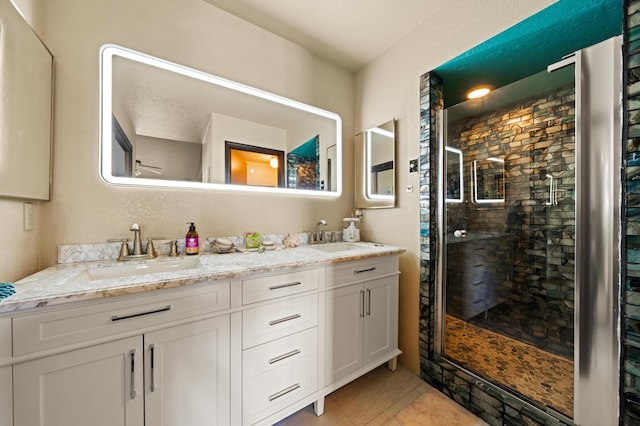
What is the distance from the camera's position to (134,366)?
0.86 meters

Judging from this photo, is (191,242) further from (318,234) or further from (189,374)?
(318,234)

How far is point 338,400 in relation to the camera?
143 centimetres

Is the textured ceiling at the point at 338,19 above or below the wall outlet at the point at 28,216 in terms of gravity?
above

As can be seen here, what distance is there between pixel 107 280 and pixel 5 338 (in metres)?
0.27

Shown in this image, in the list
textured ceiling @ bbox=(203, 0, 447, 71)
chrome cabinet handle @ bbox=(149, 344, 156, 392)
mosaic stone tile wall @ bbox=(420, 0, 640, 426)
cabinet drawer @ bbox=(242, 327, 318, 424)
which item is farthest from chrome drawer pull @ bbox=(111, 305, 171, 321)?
textured ceiling @ bbox=(203, 0, 447, 71)

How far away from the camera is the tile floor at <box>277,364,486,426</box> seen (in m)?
1.29

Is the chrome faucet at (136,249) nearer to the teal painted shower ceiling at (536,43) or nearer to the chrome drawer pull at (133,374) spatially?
the chrome drawer pull at (133,374)

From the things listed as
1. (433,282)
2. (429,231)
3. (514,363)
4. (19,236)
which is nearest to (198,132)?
(19,236)

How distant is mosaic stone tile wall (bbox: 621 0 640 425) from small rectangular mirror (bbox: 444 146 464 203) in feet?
2.83

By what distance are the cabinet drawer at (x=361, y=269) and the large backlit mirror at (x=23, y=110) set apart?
1460mm

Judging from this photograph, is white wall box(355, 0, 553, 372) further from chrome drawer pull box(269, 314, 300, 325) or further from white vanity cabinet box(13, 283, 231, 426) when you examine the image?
white vanity cabinet box(13, 283, 231, 426)

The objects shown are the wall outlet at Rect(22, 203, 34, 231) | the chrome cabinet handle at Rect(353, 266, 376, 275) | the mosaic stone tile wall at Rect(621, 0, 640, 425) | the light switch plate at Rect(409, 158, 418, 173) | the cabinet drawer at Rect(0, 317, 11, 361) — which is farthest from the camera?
the light switch plate at Rect(409, 158, 418, 173)

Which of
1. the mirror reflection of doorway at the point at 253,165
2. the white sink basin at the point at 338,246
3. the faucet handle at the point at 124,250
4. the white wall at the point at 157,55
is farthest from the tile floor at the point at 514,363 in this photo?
the faucet handle at the point at 124,250

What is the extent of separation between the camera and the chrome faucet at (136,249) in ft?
4.11
